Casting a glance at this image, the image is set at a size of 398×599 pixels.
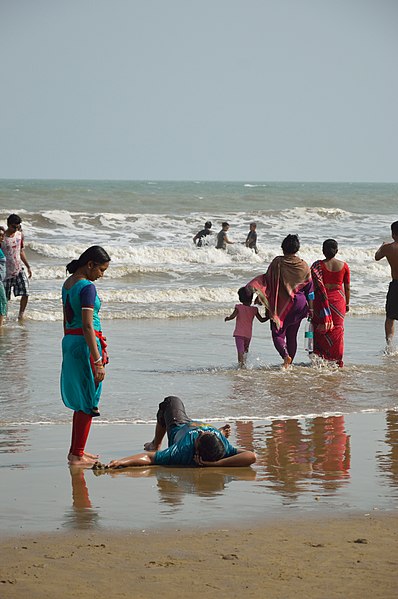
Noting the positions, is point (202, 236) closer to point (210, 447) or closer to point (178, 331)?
point (178, 331)

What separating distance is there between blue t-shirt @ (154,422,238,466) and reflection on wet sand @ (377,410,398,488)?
2.96 feet

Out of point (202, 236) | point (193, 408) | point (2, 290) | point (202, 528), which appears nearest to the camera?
point (202, 528)

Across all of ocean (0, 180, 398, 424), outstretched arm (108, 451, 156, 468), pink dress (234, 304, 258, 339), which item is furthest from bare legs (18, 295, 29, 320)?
outstretched arm (108, 451, 156, 468)

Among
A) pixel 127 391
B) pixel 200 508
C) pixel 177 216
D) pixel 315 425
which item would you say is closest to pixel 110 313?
pixel 127 391

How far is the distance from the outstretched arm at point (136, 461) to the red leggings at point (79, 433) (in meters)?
0.24

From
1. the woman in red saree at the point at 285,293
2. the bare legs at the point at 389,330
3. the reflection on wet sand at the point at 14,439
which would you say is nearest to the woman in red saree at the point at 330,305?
the woman in red saree at the point at 285,293

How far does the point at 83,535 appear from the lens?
185 inches

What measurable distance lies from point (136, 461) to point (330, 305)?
5020 millimetres

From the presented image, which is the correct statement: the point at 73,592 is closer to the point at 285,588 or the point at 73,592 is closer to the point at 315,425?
the point at 285,588

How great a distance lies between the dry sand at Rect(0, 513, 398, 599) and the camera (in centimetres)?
398

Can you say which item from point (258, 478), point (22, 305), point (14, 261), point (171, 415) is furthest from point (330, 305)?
point (22, 305)

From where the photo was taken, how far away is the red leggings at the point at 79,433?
20.7 feet

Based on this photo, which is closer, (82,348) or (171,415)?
(82,348)

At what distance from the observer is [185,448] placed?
620cm
